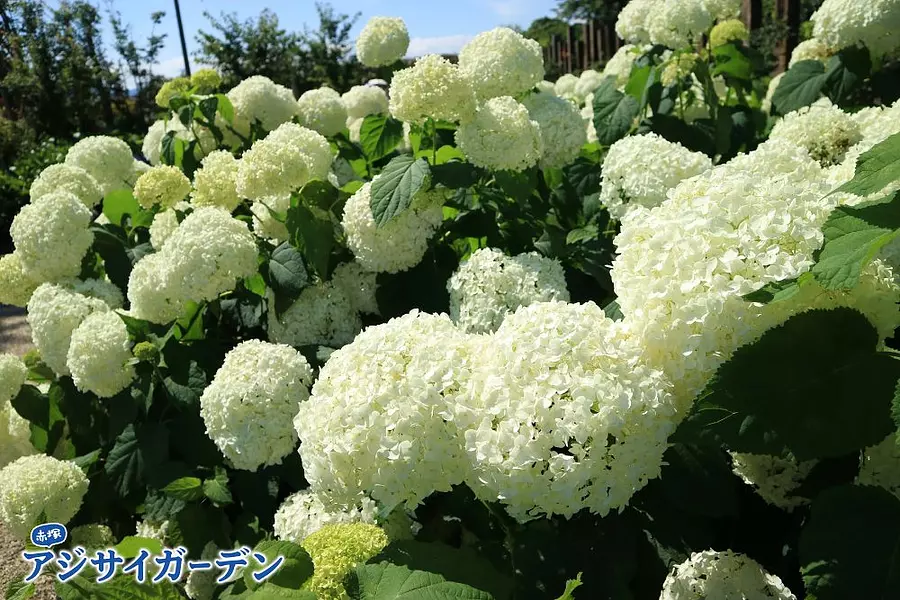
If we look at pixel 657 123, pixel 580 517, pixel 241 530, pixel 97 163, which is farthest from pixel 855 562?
pixel 97 163

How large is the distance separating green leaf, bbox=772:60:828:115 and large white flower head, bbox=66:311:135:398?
10.1 ft

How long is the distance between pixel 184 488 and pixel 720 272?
2050mm

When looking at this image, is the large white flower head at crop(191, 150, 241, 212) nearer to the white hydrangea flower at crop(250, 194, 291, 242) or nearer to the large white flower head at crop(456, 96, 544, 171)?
the white hydrangea flower at crop(250, 194, 291, 242)

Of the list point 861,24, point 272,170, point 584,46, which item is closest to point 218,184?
point 272,170

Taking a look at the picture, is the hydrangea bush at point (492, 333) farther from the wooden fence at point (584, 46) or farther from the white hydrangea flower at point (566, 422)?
the wooden fence at point (584, 46)

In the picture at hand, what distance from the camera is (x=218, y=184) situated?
2689 millimetres

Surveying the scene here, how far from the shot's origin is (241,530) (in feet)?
8.14

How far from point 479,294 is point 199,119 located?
218 cm

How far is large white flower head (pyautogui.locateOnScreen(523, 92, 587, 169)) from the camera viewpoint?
105 inches

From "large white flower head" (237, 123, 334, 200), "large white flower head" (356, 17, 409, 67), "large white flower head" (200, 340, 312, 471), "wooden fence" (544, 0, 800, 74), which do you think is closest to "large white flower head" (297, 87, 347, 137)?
"large white flower head" (356, 17, 409, 67)

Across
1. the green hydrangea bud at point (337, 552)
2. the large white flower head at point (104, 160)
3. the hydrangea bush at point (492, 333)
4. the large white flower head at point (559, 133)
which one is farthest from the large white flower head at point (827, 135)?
the large white flower head at point (104, 160)

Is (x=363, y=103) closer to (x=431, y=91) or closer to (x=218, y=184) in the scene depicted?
(x=218, y=184)

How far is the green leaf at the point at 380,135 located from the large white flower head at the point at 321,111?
789mm

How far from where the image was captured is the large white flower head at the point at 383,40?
3.24m
